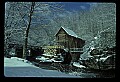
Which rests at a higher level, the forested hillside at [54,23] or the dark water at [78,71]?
the forested hillside at [54,23]

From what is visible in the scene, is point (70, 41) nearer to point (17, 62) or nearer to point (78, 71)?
point (78, 71)

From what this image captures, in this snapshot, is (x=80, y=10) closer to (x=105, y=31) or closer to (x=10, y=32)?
(x=105, y=31)

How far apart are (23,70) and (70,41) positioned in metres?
0.95

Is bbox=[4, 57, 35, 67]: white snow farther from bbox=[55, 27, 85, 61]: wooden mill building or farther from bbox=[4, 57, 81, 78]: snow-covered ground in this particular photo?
bbox=[55, 27, 85, 61]: wooden mill building

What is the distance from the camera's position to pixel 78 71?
4043 mm

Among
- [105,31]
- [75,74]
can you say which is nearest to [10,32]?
[75,74]

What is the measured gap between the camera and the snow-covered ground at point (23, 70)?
3.94 m

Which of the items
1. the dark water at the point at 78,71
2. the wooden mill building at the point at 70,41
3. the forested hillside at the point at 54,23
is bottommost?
the dark water at the point at 78,71

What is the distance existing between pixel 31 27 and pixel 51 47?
499mm

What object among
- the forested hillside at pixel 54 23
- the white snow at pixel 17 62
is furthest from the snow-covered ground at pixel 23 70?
the forested hillside at pixel 54 23

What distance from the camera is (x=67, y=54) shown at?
4094 mm

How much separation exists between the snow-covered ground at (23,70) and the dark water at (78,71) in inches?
2.8

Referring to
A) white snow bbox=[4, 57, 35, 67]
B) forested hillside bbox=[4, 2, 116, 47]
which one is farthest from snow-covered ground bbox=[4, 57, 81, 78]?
forested hillside bbox=[4, 2, 116, 47]

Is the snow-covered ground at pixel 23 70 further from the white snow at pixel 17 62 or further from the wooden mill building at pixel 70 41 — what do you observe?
the wooden mill building at pixel 70 41
